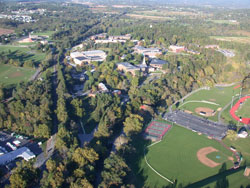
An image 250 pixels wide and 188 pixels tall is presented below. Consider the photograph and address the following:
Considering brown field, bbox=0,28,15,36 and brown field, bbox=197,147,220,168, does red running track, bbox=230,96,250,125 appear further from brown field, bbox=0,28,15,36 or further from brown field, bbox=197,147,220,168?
brown field, bbox=0,28,15,36

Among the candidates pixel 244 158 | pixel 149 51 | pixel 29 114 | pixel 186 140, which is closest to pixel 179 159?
pixel 186 140

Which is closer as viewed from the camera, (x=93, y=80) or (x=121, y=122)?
(x=121, y=122)

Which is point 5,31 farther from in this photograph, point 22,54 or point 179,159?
point 179,159

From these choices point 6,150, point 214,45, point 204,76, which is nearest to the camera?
point 6,150

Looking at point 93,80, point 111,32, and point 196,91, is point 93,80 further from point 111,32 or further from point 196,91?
point 111,32

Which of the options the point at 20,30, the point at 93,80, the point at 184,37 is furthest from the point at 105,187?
the point at 20,30

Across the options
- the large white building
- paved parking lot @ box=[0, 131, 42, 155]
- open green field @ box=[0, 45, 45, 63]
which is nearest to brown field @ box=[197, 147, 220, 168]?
paved parking lot @ box=[0, 131, 42, 155]
